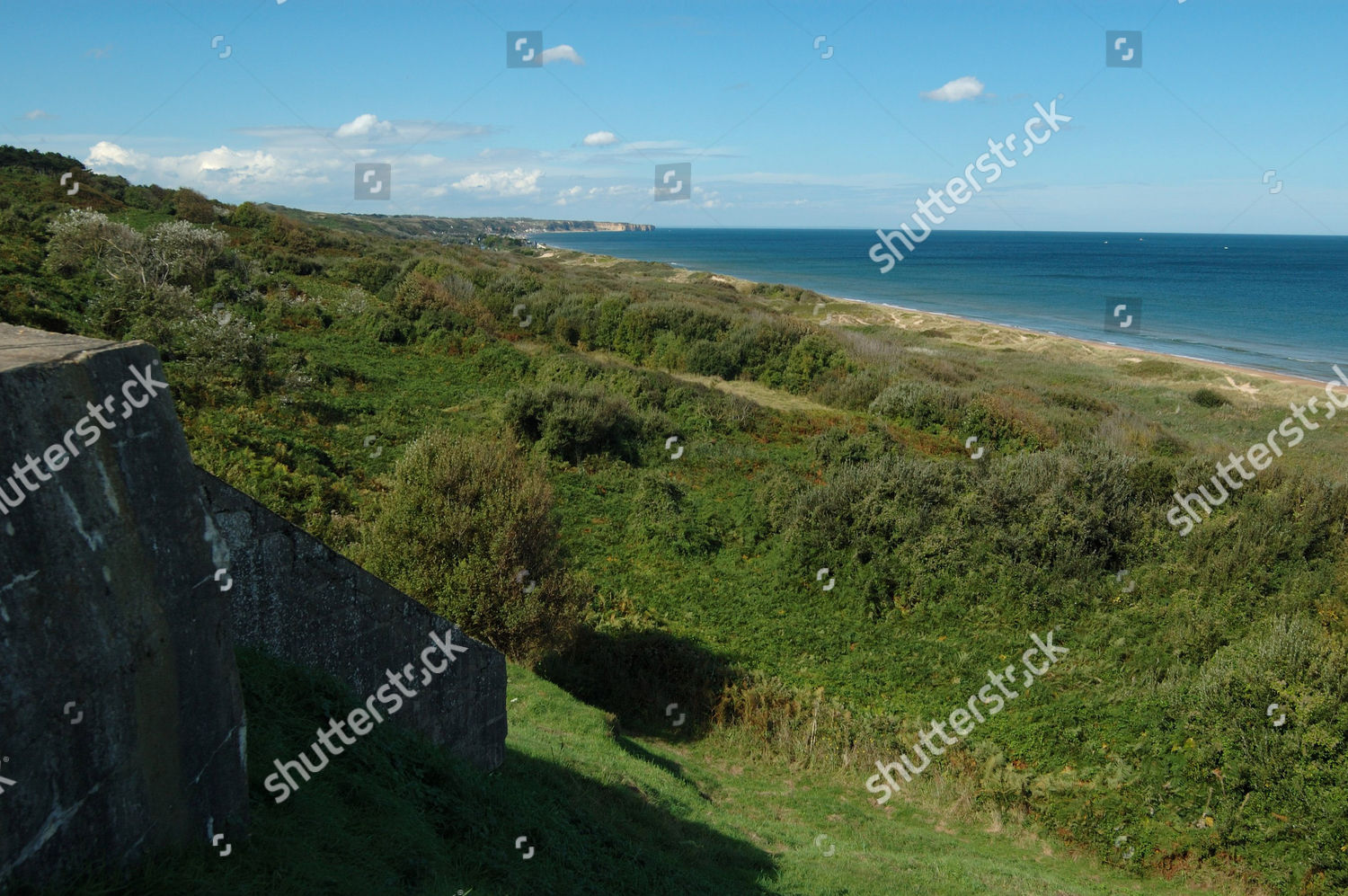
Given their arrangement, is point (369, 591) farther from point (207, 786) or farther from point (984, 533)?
point (984, 533)

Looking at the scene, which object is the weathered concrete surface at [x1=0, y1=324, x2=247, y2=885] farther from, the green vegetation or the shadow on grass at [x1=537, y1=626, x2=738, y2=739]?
the shadow on grass at [x1=537, y1=626, x2=738, y2=739]

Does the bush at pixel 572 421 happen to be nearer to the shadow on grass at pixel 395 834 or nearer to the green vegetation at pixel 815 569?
the green vegetation at pixel 815 569

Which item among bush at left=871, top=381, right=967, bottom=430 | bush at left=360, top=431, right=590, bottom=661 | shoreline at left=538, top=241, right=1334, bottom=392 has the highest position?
shoreline at left=538, top=241, right=1334, bottom=392

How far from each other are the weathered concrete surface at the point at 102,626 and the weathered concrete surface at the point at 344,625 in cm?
144

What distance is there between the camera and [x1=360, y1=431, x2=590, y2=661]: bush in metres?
12.5

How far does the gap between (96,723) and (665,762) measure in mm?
9483

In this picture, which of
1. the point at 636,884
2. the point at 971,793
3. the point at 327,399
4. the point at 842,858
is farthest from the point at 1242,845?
the point at 327,399

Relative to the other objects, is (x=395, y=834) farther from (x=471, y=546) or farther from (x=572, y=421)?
(x=572, y=421)

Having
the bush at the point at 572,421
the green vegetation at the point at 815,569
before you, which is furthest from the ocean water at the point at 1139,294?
the bush at the point at 572,421

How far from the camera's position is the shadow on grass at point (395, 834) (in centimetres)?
404

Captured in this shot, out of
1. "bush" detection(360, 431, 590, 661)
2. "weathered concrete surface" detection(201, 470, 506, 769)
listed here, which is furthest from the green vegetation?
"weathered concrete surface" detection(201, 470, 506, 769)

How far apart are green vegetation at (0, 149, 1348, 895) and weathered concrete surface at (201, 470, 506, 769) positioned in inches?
32.2

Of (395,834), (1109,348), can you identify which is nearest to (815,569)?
(395,834)

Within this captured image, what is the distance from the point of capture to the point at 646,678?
14.2 metres
